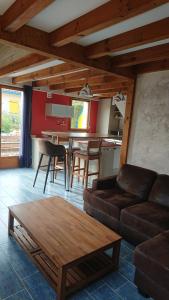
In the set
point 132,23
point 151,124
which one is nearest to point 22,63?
point 132,23

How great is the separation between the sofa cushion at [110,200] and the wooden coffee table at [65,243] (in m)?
0.46

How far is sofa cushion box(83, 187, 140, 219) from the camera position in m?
2.69

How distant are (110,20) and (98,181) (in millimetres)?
2134

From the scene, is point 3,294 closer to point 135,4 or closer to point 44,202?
point 44,202

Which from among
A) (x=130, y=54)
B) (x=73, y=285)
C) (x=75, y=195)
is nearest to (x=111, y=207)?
(x=73, y=285)

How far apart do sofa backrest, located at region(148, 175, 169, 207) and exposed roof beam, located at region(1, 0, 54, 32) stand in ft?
7.56

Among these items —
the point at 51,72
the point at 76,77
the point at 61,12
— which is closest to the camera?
the point at 61,12

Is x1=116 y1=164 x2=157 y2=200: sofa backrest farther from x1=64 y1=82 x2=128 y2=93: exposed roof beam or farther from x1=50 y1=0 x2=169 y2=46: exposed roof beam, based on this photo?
x1=64 y1=82 x2=128 y2=93: exposed roof beam

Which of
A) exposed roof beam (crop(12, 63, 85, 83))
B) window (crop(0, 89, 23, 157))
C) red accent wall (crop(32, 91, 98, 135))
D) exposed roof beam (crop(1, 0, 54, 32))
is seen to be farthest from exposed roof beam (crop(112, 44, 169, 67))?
window (crop(0, 89, 23, 157))

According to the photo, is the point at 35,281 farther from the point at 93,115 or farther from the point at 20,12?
the point at 93,115

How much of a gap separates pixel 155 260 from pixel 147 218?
2.33 feet

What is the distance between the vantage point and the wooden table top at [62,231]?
1.78 meters

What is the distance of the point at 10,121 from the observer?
5.49 metres

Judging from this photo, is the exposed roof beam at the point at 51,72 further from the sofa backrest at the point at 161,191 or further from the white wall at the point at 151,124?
the sofa backrest at the point at 161,191
